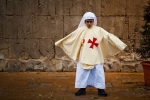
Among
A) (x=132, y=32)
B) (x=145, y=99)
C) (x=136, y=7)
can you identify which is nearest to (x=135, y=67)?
(x=132, y=32)

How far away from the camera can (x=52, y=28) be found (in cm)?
795

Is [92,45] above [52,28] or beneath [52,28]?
beneath

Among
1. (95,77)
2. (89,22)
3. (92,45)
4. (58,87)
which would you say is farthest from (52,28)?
(95,77)

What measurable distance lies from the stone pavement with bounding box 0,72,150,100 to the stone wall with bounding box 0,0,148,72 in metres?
0.37

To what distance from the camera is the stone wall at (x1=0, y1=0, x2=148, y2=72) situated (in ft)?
25.7

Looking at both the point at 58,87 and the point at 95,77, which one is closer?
the point at 95,77

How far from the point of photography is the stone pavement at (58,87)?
16.9 ft

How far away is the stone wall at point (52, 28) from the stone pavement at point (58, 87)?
37cm

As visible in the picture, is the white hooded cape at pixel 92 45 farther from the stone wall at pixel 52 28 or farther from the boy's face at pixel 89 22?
the stone wall at pixel 52 28

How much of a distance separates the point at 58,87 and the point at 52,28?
2437 mm

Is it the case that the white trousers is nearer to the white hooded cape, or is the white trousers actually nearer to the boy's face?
the white hooded cape

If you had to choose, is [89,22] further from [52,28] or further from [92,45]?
[52,28]

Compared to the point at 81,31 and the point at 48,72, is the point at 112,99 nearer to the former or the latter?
the point at 81,31

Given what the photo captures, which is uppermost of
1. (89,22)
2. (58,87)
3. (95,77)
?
(89,22)
